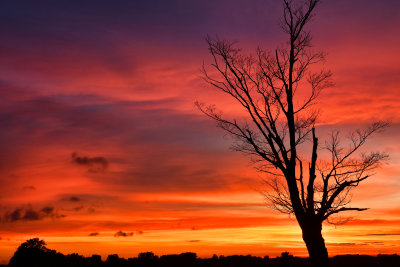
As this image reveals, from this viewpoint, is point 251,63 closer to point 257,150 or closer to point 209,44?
point 209,44

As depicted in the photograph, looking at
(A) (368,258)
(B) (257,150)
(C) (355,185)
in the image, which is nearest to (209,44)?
(B) (257,150)

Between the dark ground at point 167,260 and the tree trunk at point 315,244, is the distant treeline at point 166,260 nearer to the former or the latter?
the dark ground at point 167,260

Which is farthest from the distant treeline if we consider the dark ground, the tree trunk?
the tree trunk

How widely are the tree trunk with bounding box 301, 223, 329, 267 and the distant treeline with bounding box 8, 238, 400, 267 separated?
31.9ft

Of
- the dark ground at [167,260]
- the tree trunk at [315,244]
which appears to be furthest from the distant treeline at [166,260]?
the tree trunk at [315,244]

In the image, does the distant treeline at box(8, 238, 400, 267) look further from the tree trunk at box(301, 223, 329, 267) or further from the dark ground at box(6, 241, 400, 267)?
the tree trunk at box(301, 223, 329, 267)

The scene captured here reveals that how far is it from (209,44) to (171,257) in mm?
18383

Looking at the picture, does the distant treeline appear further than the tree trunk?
Yes

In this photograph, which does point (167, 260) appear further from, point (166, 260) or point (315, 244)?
point (315, 244)

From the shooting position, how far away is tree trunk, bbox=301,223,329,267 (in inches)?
712

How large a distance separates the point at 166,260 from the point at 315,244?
15661 mm

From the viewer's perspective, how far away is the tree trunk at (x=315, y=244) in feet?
59.4

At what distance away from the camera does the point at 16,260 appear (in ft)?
90.6

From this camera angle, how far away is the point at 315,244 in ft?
60.0
